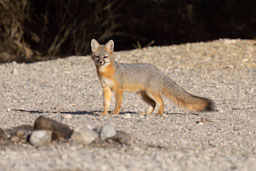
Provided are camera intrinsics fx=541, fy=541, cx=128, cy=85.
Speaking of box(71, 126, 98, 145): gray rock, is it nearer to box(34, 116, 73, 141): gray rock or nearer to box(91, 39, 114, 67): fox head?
box(34, 116, 73, 141): gray rock

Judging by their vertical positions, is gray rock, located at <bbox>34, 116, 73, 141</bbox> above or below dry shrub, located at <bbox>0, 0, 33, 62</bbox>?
below

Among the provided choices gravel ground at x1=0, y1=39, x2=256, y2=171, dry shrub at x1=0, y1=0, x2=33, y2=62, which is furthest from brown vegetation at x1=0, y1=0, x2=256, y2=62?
gravel ground at x1=0, y1=39, x2=256, y2=171

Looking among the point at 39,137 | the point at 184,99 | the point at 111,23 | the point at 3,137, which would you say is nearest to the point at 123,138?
the point at 39,137

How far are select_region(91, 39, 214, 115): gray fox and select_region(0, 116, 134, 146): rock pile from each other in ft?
4.91

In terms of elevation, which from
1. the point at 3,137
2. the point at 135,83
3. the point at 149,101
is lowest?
the point at 3,137

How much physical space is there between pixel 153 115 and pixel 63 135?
5.94ft

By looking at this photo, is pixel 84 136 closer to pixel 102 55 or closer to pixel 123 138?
pixel 123 138

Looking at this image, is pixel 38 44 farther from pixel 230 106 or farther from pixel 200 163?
pixel 200 163

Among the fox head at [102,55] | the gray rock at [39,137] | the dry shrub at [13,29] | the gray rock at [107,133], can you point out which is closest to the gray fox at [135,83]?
the fox head at [102,55]

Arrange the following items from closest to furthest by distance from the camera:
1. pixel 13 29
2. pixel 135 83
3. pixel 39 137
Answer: pixel 39 137 → pixel 135 83 → pixel 13 29

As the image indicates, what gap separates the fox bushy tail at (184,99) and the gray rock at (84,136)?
6.81 ft

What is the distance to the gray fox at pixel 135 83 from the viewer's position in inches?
251

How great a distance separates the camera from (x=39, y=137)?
4.72m

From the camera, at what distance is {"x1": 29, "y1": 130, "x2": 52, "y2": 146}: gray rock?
472 centimetres
